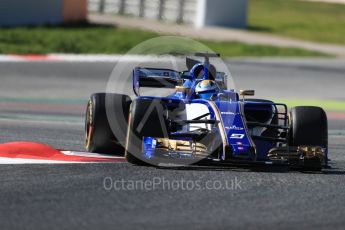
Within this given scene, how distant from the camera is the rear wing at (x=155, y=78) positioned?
999cm

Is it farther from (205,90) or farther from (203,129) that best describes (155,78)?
(203,129)

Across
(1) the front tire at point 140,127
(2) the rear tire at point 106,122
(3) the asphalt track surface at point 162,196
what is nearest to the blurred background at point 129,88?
(3) the asphalt track surface at point 162,196

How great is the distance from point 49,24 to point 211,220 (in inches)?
877

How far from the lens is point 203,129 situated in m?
8.91

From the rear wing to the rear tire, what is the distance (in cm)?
54

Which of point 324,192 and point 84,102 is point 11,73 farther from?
point 324,192

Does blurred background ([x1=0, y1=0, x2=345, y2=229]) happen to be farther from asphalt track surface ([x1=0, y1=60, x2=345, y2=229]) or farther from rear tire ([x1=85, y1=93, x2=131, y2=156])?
rear tire ([x1=85, y1=93, x2=131, y2=156])

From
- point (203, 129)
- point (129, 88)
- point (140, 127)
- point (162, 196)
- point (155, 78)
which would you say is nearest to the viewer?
point (162, 196)

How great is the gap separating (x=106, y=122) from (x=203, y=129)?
1.03m

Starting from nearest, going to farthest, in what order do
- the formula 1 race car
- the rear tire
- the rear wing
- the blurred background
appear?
the blurred background, the formula 1 race car, the rear tire, the rear wing

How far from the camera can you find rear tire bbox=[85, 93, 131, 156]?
9.31 meters

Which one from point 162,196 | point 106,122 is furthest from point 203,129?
point 162,196

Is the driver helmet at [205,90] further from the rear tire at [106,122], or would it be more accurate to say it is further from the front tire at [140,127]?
the front tire at [140,127]

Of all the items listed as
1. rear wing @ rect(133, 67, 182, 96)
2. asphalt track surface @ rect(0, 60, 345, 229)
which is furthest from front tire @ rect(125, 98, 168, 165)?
rear wing @ rect(133, 67, 182, 96)
